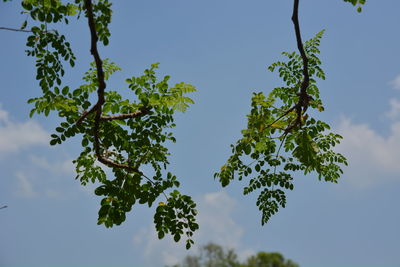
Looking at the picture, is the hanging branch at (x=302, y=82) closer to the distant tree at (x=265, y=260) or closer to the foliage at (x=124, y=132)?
the foliage at (x=124, y=132)

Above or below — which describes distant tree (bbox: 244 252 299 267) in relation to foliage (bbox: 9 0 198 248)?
above

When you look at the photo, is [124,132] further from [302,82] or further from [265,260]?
[265,260]

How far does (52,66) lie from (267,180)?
2494mm

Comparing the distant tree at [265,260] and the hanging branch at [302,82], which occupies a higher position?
the distant tree at [265,260]

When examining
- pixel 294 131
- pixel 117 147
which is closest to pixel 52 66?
pixel 117 147

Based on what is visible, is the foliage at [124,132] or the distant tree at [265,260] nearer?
the foliage at [124,132]

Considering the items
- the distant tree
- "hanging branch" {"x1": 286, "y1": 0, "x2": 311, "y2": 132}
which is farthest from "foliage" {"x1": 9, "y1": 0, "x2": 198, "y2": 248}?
the distant tree

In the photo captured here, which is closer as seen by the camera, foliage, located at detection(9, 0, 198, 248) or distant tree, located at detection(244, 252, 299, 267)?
foliage, located at detection(9, 0, 198, 248)

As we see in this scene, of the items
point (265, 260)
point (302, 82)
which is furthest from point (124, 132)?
point (265, 260)

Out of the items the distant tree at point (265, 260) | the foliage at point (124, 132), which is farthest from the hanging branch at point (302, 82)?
the distant tree at point (265, 260)

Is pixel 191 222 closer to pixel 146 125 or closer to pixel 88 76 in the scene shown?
pixel 146 125

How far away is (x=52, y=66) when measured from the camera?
308 cm

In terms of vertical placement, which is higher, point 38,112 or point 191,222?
point 38,112

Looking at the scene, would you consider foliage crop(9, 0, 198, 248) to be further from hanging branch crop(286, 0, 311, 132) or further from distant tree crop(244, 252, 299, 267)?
distant tree crop(244, 252, 299, 267)
